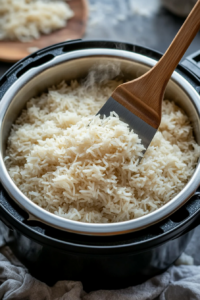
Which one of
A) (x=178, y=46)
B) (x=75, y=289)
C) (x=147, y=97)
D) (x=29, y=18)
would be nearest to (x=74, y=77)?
(x=147, y=97)

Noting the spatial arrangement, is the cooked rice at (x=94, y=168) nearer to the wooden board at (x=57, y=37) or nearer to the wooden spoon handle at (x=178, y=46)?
the wooden spoon handle at (x=178, y=46)

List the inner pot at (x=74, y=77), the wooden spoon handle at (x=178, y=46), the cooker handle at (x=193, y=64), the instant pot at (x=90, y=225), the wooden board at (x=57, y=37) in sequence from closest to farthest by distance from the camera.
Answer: the instant pot at (x=90, y=225) < the inner pot at (x=74, y=77) < the wooden spoon handle at (x=178, y=46) < the cooker handle at (x=193, y=64) < the wooden board at (x=57, y=37)

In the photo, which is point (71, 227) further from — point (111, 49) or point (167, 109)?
point (111, 49)

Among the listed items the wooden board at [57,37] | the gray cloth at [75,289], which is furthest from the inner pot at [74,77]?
the wooden board at [57,37]

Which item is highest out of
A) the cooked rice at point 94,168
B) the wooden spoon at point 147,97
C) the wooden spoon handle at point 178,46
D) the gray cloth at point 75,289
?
the wooden spoon handle at point 178,46

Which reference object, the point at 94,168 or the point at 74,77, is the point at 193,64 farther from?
the point at 94,168

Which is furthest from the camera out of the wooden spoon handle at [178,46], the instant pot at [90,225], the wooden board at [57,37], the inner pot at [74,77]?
the wooden board at [57,37]

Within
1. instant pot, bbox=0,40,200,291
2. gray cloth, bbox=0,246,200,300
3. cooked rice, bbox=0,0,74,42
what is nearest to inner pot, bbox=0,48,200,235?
instant pot, bbox=0,40,200,291
